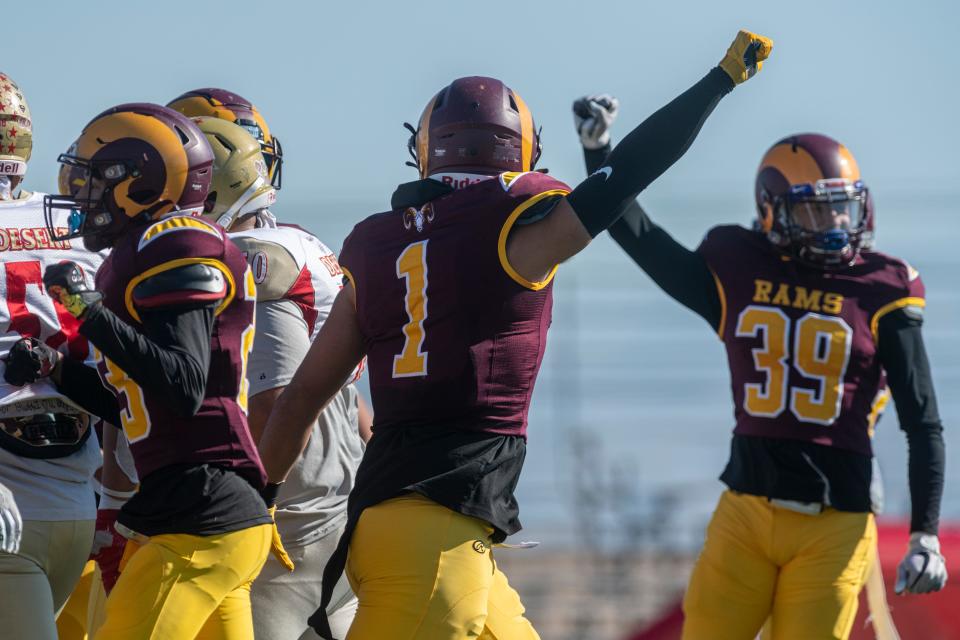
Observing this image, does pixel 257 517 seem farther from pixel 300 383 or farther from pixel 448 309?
pixel 448 309

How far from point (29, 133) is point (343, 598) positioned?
1698 mm

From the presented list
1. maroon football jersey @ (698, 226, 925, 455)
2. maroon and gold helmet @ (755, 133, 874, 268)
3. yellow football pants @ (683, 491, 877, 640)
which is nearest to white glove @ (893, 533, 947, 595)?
yellow football pants @ (683, 491, 877, 640)

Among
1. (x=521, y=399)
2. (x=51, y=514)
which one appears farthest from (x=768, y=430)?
(x=51, y=514)

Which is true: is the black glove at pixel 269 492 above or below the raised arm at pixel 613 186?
below

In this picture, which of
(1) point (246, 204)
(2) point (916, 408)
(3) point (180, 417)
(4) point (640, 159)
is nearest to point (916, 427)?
(2) point (916, 408)

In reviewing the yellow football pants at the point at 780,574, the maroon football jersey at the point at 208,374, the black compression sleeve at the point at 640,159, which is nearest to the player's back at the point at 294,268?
the maroon football jersey at the point at 208,374

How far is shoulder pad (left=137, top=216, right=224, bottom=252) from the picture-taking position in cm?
399

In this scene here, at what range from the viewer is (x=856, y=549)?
4992mm

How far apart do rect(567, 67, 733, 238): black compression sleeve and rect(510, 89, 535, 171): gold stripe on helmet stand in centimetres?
44

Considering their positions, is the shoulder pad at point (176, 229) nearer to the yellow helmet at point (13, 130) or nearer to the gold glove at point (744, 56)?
the yellow helmet at point (13, 130)

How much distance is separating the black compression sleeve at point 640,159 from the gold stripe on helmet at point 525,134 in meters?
0.44

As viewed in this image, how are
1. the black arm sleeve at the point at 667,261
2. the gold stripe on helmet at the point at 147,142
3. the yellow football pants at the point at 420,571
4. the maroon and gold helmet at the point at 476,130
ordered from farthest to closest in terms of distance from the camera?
1. the black arm sleeve at the point at 667,261
2. the gold stripe on helmet at the point at 147,142
3. the maroon and gold helmet at the point at 476,130
4. the yellow football pants at the point at 420,571

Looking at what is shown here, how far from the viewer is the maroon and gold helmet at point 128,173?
14.1ft

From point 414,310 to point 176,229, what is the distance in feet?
1.99
